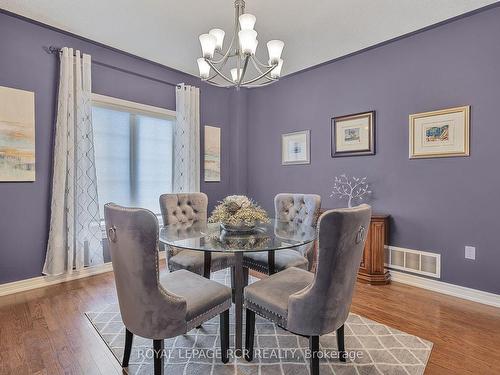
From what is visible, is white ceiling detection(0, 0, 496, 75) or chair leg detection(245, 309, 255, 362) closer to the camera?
chair leg detection(245, 309, 255, 362)

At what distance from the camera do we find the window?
331 centimetres

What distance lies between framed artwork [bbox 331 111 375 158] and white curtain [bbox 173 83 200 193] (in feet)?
6.52

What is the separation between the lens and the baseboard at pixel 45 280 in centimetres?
267

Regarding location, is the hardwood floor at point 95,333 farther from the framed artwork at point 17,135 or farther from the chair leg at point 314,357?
the framed artwork at point 17,135

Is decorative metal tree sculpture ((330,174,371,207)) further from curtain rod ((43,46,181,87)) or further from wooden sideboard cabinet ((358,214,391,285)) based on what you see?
curtain rod ((43,46,181,87))

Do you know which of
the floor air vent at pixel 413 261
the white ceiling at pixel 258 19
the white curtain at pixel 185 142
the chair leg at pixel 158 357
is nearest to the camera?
the chair leg at pixel 158 357

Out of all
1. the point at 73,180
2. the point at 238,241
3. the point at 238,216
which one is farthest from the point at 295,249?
the point at 73,180

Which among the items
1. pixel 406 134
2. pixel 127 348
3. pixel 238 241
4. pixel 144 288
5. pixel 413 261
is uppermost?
pixel 406 134

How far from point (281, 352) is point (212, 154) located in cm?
315

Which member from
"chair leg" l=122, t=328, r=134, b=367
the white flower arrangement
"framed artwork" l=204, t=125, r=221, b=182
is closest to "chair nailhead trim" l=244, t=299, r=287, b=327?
the white flower arrangement

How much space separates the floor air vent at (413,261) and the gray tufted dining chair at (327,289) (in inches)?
74.2

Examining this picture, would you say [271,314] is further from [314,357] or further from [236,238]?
[236,238]

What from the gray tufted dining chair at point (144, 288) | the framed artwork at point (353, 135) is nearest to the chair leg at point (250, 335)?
the gray tufted dining chair at point (144, 288)

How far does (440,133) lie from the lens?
2.78m
